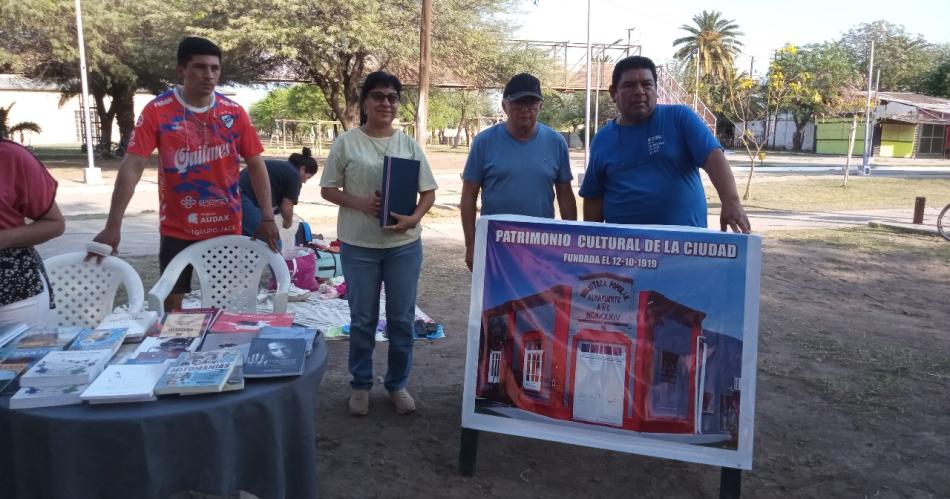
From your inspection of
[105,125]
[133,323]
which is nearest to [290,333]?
[133,323]

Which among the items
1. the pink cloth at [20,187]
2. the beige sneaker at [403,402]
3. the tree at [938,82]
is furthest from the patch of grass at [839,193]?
the tree at [938,82]

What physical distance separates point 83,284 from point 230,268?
724 millimetres

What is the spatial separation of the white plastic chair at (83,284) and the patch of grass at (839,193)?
15056 millimetres

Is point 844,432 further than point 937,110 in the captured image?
No

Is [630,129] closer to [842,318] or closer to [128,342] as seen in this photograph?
[128,342]

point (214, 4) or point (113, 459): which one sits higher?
point (214, 4)

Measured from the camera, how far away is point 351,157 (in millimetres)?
3562

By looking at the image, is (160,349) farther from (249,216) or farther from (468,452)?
(249,216)

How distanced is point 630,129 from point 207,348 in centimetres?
224

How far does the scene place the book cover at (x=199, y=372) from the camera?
1.98 meters

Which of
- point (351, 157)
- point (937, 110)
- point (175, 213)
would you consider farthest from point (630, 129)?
point (937, 110)

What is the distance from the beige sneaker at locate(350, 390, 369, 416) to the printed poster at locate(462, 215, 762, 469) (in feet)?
3.02

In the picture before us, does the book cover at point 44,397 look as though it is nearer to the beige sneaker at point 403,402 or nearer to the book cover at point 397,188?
the book cover at point 397,188

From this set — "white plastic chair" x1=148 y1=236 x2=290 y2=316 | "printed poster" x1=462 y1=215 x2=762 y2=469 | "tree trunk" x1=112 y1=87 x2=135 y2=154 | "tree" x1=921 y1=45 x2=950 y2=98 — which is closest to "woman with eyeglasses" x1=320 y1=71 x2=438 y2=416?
"white plastic chair" x1=148 y1=236 x2=290 y2=316
